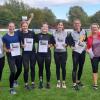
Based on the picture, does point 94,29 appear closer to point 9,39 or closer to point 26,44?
point 26,44

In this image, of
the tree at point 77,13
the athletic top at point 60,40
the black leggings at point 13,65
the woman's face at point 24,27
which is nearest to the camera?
the black leggings at point 13,65

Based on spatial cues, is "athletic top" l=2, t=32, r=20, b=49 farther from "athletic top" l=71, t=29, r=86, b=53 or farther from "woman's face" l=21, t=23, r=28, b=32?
"athletic top" l=71, t=29, r=86, b=53

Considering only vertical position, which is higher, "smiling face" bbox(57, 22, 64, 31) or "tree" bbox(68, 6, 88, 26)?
"tree" bbox(68, 6, 88, 26)

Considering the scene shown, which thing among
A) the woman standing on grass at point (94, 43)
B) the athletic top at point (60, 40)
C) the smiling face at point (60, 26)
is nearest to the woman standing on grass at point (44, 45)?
the athletic top at point (60, 40)

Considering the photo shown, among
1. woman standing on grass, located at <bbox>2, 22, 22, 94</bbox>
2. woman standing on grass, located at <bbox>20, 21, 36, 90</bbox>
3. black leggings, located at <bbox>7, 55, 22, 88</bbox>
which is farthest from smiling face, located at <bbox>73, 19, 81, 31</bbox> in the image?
black leggings, located at <bbox>7, 55, 22, 88</bbox>

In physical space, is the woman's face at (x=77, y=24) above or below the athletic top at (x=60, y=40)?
above

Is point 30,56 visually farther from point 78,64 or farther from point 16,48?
point 78,64

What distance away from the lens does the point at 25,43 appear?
10.7 meters

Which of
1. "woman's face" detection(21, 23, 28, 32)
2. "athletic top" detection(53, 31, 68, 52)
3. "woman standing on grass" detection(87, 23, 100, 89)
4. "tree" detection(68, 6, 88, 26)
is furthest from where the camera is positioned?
"tree" detection(68, 6, 88, 26)

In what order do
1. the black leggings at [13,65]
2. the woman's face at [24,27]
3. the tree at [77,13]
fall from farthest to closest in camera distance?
the tree at [77,13] < the woman's face at [24,27] < the black leggings at [13,65]

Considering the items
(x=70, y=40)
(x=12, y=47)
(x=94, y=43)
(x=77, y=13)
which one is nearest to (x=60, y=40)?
(x=70, y=40)

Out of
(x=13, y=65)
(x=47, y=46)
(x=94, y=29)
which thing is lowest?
(x=13, y=65)

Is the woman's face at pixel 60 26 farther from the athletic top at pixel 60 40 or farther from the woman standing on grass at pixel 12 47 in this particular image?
the woman standing on grass at pixel 12 47

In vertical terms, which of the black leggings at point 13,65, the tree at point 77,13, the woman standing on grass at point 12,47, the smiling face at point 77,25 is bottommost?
the black leggings at point 13,65
